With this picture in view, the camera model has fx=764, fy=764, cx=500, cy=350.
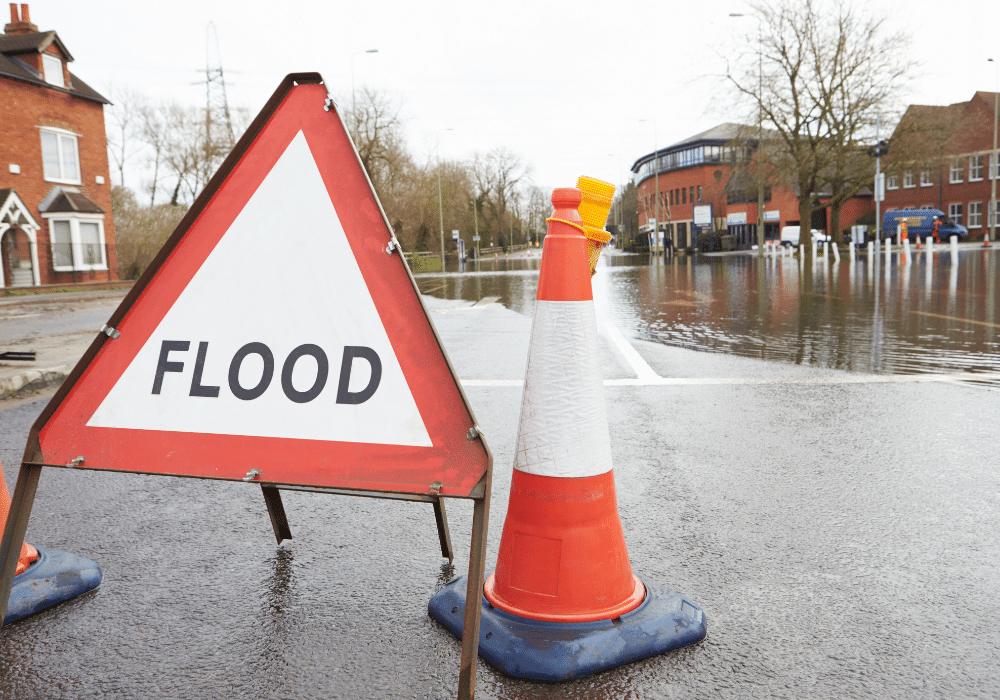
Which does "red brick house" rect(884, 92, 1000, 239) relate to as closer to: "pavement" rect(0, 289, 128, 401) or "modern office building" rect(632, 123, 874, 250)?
"modern office building" rect(632, 123, 874, 250)

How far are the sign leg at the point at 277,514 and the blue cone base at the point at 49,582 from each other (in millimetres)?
670

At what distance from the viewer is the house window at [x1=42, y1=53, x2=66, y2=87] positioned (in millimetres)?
33312

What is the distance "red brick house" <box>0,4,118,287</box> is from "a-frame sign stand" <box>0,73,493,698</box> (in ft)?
112

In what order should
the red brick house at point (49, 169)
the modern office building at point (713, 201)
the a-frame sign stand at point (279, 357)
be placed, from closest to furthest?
the a-frame sign stand at point (279, 357), the red brick house at point (49, 169), the modern office building at point (713, 201)

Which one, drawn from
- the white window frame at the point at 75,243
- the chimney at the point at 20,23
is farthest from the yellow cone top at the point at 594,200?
the chimney at the point at 20,23

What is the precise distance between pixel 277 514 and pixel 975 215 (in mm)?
69698

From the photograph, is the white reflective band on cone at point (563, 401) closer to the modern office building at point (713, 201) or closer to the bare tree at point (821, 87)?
the bare tree at point (821, 87)

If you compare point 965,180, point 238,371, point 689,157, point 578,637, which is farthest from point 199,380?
point 689,157

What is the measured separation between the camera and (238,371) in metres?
2.33

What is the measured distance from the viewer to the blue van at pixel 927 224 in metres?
56.2

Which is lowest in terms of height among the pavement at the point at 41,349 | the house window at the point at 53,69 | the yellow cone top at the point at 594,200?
the pavement at the point at 41,349

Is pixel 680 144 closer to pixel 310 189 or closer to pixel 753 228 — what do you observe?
pixel 753 228

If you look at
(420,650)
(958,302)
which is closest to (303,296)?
(420,650)

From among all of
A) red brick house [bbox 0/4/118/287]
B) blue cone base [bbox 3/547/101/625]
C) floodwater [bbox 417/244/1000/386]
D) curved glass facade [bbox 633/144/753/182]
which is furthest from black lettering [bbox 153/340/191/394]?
curved glass facade [bbox 633/144/753/182]
